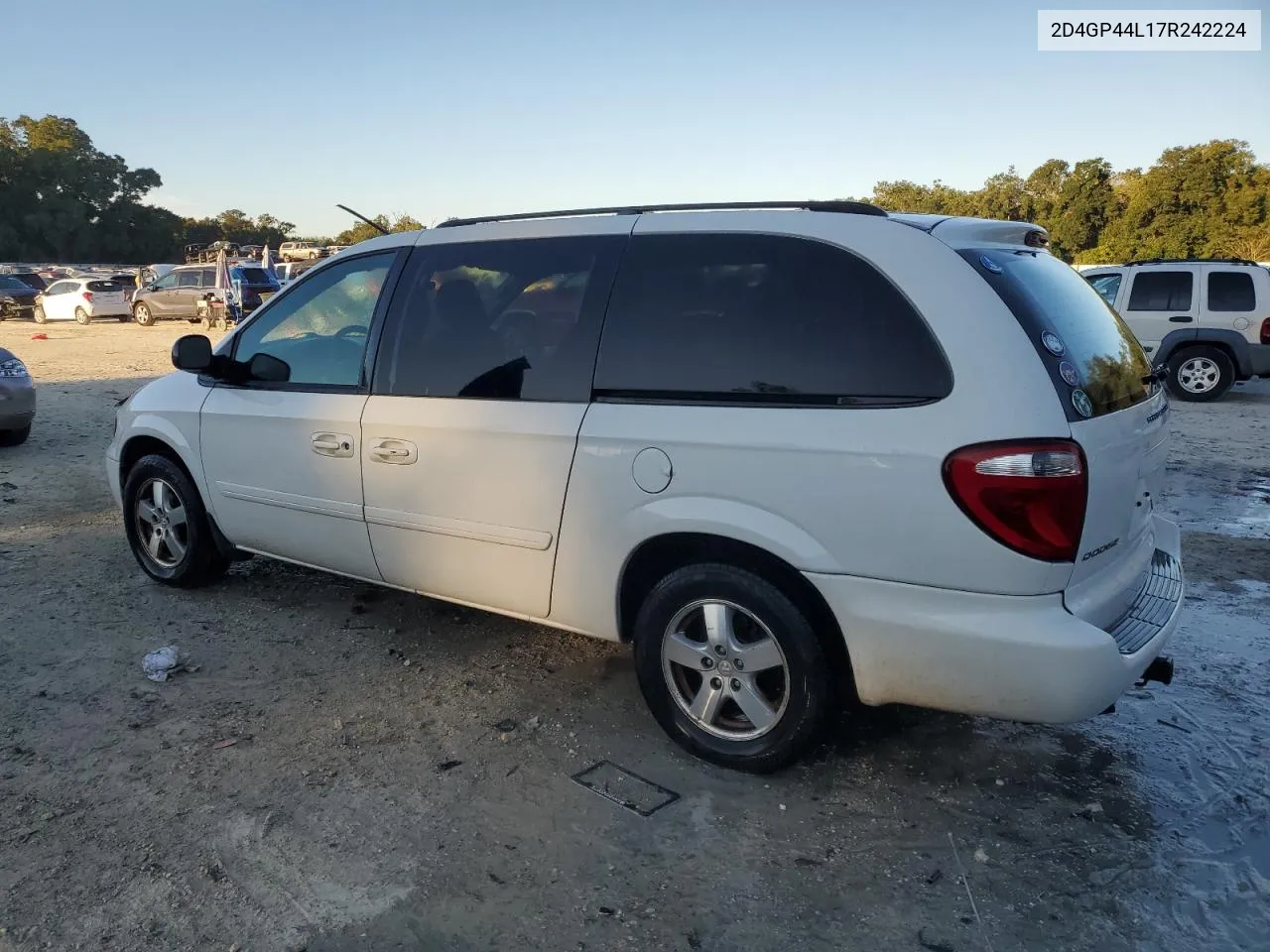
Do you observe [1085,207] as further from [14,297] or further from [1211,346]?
[14,297]

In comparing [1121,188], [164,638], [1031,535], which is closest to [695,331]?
[1031,535]

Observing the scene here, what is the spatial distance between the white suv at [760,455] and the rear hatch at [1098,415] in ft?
0.05

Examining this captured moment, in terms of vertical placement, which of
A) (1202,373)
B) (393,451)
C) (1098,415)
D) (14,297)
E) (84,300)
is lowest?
(1202,373)

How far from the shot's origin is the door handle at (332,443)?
4.01 m

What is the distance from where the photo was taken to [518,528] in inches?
139

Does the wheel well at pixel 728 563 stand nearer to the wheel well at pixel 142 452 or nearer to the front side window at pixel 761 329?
the front side window at pixel 761 329

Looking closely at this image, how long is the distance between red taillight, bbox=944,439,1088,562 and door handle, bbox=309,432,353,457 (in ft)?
8.35

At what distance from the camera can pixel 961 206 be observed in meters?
58.5

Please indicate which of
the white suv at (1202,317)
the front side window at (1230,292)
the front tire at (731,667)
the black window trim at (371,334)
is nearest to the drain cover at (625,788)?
the front tire at (731,667)

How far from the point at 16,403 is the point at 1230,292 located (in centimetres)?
1500

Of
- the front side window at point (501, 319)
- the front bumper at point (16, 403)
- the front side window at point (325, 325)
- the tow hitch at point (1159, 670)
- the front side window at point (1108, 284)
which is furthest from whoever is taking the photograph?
the front side window at point (1108, 284)

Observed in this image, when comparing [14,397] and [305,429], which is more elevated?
[305,429]

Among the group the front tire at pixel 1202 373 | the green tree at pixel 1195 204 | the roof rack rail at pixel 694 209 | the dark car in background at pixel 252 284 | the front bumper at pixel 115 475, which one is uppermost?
the green tree at pixel 1195 204

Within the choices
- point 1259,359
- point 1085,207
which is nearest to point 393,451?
point 1259,359
